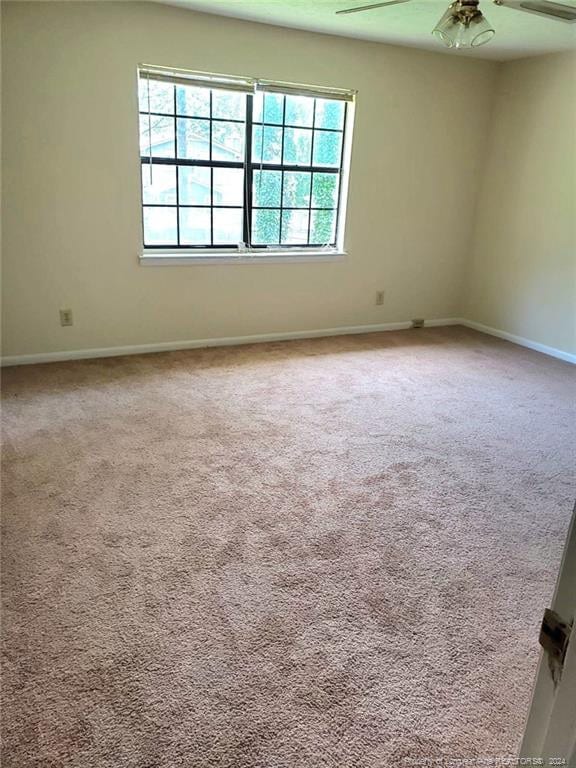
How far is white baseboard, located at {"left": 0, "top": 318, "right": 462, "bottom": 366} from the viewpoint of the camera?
12.9 ft

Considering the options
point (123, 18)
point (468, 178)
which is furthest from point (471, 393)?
point (123, 18)

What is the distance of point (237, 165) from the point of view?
165 inches

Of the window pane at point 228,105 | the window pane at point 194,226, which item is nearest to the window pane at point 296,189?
the window pane at point 228,105

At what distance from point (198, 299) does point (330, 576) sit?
9.46 ft

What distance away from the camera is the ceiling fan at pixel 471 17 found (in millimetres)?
2447

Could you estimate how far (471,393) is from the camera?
3.72 m

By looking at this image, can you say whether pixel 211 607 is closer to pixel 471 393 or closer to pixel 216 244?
pixel 471 393

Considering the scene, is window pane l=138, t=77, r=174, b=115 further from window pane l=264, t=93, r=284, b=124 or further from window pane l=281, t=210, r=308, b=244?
window pane l=281, t=210, r=308, b=244

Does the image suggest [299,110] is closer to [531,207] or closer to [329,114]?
[329,114]

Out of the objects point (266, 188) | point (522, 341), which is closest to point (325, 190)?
point (266, 188)

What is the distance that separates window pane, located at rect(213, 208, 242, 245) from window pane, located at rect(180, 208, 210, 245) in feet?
0.24

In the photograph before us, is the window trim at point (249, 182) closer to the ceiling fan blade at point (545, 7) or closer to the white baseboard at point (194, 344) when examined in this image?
the white baseboard at point (194, 344)

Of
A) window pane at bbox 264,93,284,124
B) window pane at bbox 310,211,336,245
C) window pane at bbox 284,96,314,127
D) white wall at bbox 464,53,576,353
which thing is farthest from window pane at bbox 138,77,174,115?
white wall at bbox 464,53,576,353

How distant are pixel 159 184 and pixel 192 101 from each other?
64cm
